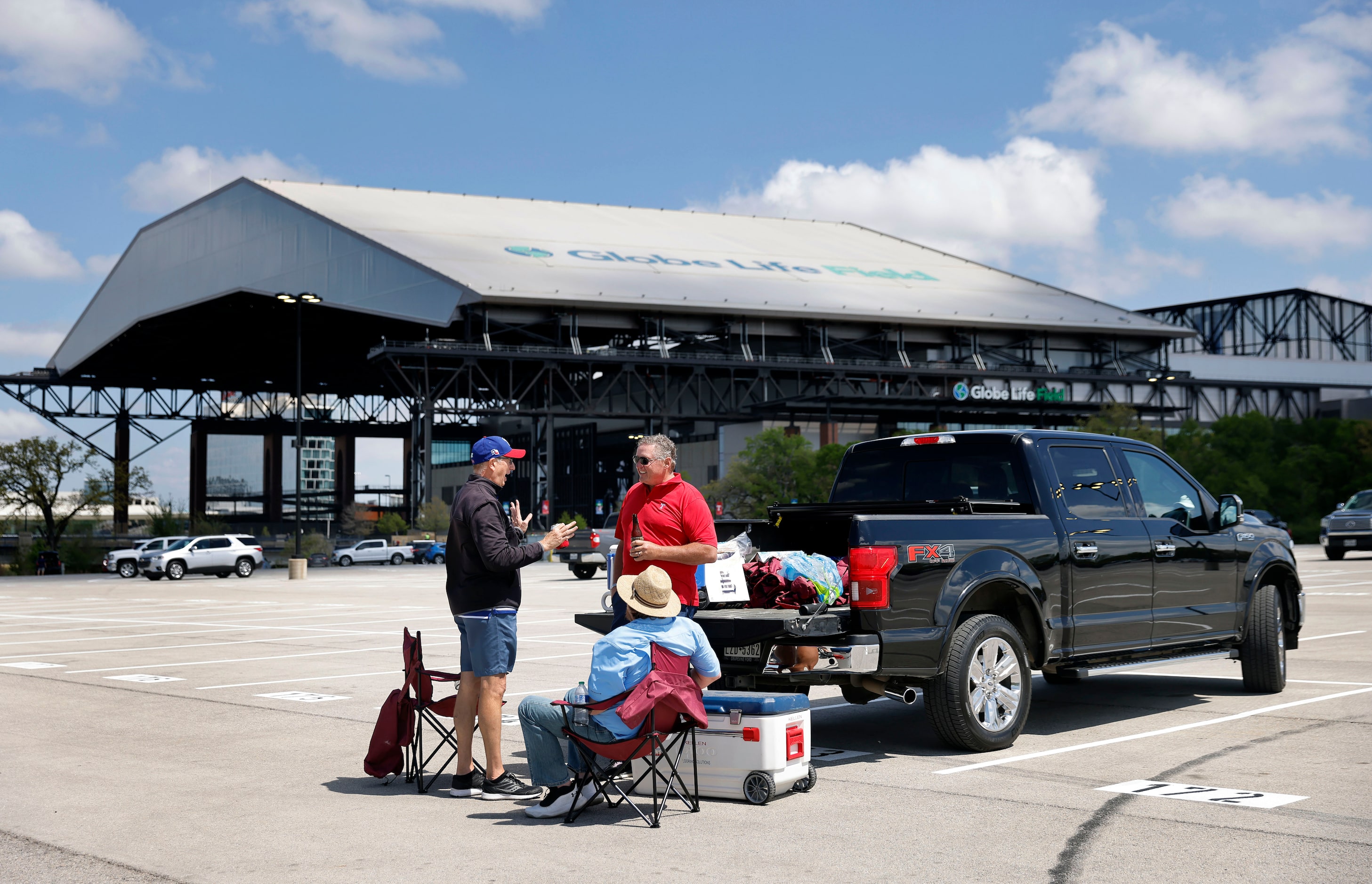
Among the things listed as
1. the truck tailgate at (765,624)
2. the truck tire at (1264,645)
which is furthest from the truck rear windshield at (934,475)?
the truck tire at (1264,645)

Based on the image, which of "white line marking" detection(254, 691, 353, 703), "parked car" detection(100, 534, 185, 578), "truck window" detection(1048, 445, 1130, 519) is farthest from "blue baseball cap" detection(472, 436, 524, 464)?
"parked car" detection(100, 534, 185, 578)

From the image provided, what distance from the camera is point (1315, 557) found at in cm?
4366

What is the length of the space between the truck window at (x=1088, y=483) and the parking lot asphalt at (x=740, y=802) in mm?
1679

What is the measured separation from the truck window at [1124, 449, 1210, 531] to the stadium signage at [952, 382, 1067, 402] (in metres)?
82.7

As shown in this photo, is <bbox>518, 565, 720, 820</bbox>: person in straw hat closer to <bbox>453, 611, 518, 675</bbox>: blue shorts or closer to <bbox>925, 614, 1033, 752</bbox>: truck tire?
<bbox>453, 611, 518, 675</bbox>: blue shorts

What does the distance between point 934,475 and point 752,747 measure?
12.1 ft

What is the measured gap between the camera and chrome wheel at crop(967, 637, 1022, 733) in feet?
30.5

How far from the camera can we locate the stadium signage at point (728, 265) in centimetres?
8625

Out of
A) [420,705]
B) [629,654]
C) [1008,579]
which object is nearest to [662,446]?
[629,654]

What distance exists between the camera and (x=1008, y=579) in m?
9.46

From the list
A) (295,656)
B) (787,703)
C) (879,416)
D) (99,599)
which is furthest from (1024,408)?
(787,703)

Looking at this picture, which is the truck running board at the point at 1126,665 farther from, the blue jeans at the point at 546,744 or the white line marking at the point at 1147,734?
the blue jeans at the point at 546,744

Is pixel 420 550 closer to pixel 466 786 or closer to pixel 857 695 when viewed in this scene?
pixel 857 695

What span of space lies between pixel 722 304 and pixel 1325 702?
73.5 m
